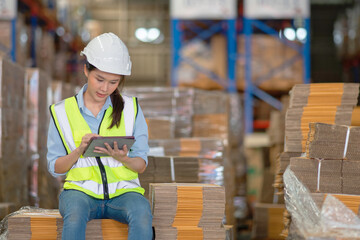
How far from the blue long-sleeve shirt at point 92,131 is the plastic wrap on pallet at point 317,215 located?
3.29 feet

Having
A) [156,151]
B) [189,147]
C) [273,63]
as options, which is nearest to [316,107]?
[189,147]

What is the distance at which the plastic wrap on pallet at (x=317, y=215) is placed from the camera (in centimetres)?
332

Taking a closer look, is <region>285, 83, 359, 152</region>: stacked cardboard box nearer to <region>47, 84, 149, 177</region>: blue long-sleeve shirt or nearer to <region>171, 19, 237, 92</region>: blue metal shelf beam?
<region>47, 84, 149, 177</region>: blue long-sleeve shirt

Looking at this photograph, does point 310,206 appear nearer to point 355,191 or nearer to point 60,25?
point 355,191

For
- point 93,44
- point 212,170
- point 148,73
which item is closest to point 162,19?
point 148,73

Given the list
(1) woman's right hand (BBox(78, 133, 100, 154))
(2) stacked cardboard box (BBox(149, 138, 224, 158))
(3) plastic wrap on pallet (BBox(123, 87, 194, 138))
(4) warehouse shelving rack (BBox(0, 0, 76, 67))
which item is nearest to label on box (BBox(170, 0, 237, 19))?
(4) warehouse shelving rack (BBox(0, 0, 76, 67))

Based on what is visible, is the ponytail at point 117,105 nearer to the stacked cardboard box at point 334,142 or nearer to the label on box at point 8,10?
the stacked cardboard box at point 334,142

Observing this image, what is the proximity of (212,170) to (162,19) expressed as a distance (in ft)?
57.9

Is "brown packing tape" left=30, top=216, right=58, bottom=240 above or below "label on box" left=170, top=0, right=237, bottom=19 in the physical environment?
below

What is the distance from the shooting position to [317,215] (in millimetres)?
3715

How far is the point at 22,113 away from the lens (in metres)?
6.14

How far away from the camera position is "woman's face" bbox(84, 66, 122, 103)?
3416 mm

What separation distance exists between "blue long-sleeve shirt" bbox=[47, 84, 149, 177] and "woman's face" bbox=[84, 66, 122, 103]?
10cm

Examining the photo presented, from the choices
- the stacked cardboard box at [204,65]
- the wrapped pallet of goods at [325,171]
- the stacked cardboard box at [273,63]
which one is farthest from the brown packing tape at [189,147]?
the stacked cardboard box at [273,63]
